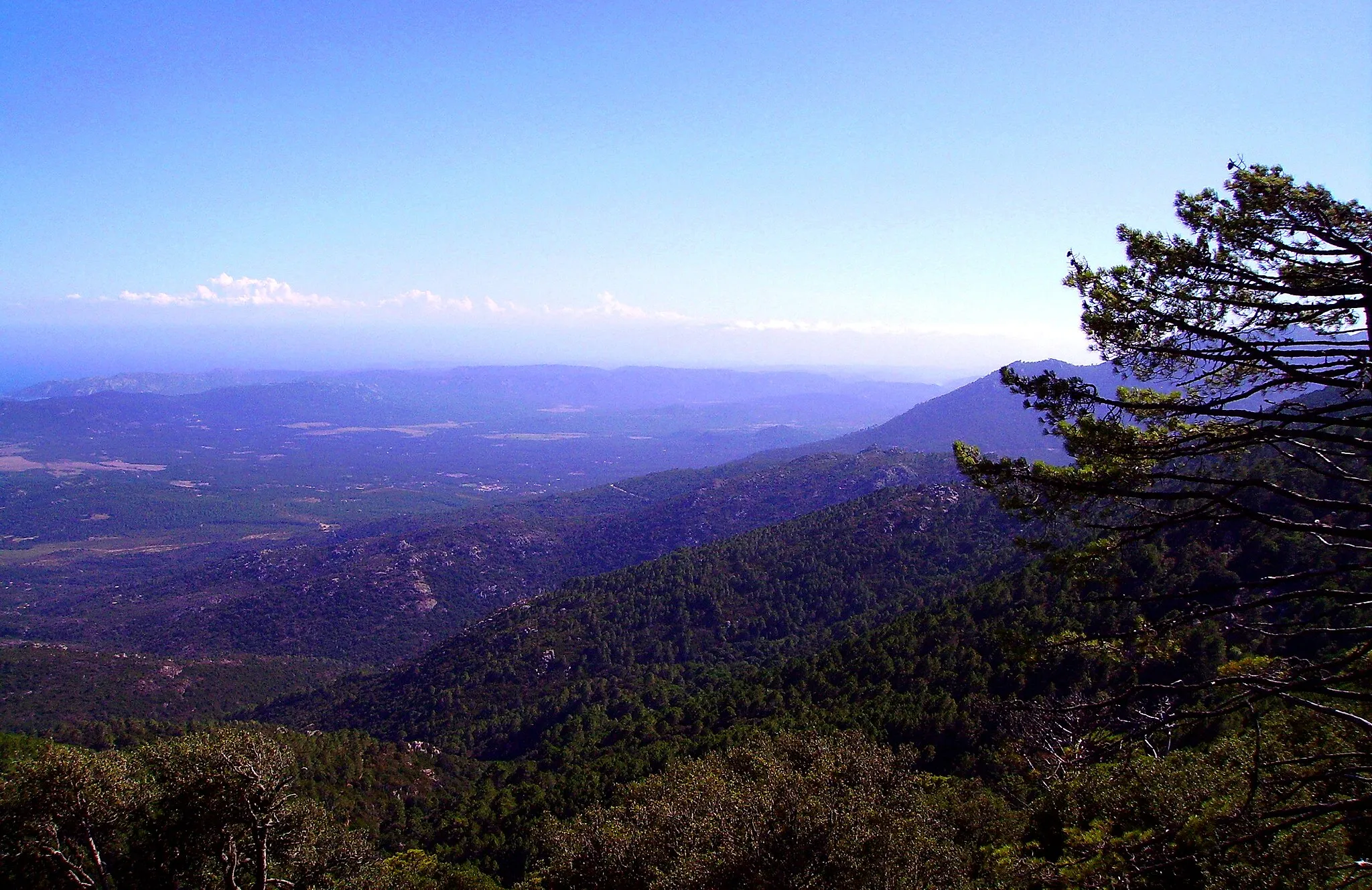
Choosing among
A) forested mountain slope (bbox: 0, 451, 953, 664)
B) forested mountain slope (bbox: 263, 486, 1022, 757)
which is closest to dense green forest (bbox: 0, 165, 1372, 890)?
forested mountain slope (bbox: 263, 486, 1022, 757)

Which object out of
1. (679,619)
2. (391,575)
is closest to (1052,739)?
(679,619)

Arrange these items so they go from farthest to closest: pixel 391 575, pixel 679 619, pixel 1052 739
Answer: pixel 391 575
pixel 679 619
pixel 1052 739

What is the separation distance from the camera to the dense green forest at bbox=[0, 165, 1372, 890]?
7094 mm

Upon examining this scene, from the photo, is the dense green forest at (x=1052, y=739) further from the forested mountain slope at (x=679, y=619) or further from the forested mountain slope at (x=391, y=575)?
the forested mountain slope at (x=391, y=575)

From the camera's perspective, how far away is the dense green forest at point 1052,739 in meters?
7.09

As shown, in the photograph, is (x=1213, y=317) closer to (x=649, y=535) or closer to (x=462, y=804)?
(x=462, y=804)

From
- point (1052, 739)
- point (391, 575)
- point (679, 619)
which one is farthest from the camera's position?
point (391, 575)

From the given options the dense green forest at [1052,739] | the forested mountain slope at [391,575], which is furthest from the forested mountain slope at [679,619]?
the forested mountain slope at [391,575]

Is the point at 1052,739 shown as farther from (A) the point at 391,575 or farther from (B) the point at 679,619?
(A) the point at 391,575

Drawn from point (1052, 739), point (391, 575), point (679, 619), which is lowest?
point (391, 575)

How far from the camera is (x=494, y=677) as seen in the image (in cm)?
7600

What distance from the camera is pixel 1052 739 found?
9.66 meters

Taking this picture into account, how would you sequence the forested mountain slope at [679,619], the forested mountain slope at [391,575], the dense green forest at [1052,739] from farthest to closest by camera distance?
1. the forested mountain slope at [391,575]
2. the forested mountain slope at [679,619]
3. the dense green forest at [1052,739]

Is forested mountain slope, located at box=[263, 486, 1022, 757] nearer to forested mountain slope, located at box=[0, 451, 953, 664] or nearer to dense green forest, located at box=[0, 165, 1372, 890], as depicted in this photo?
dense green forest, located at box=[0, 165, 1372, 890]
